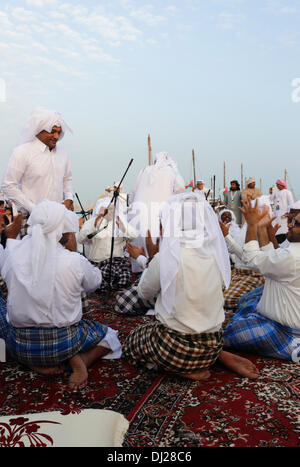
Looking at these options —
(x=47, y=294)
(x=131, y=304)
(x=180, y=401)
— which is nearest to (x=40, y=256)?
(x=47, y=294)

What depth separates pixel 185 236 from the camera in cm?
254

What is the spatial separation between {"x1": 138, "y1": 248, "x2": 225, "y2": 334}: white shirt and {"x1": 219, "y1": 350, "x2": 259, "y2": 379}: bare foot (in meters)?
0.27

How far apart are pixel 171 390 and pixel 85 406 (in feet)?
1.81

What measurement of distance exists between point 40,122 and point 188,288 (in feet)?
7.40

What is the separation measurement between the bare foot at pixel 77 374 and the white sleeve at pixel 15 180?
161 centimetres

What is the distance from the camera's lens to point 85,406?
232 cm

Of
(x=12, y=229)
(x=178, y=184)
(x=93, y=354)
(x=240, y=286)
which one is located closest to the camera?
(x=93, y=354)

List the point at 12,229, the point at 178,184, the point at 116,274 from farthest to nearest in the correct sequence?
the point at 178,184 < the point at 116,274 < the point at 12,229

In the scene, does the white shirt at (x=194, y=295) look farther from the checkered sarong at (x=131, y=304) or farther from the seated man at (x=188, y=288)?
the checkered sarong at (x=131, y=304)

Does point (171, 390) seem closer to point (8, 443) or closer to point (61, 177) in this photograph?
point (8, 443)

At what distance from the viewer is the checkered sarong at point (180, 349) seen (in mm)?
2557

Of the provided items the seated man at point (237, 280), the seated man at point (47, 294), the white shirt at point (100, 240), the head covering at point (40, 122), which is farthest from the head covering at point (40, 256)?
the white shirt at point (100, 240)

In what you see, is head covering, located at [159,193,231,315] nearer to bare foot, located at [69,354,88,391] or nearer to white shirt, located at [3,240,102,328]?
white shirt, located at [3,240,102,328]

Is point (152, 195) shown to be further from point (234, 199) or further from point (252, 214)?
point (234, 199)
